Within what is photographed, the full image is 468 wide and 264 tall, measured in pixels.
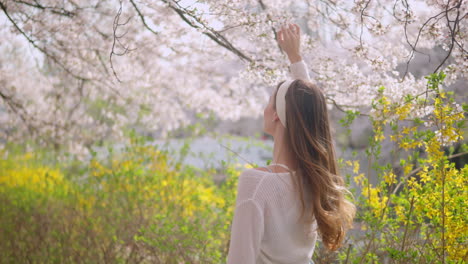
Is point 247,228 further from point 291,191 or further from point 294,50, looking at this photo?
point 294,50

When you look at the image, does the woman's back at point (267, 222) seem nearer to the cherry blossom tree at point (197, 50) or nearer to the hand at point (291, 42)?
the hand at point (291, 42)

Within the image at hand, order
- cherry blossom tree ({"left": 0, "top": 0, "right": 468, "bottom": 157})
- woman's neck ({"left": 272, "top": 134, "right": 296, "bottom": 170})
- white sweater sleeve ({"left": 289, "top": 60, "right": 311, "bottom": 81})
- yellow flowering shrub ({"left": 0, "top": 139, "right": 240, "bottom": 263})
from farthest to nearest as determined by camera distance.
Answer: yellow flowering shrub ({"left": 0, "top": 139, "right": 240, "bottom": 263})
cherry blossom tree ({"left": 0, "top": 0, "right": 468, "bottom": 157})
white sweater sleeve ({"left": 289, "top": 60, "right": 311, "bottom": 81})
woman's neck ({"left": 272, "top": 134, "right": 296, "bottom": 170})

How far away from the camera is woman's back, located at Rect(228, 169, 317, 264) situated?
119 cm

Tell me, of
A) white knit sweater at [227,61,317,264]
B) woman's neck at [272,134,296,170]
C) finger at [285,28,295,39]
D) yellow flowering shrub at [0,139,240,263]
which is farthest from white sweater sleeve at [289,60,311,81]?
yellow flowering shrub at [0,139,240,263]

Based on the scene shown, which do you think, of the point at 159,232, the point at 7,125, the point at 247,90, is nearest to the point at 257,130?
the point at 247,90

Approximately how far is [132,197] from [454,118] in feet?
8.32

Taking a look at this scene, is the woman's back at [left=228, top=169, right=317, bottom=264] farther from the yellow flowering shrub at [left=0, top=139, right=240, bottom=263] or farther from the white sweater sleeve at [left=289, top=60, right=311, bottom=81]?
the yellow flowering shrub at [left=0, top=139, right=240, bottom=263]

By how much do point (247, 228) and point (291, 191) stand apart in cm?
18

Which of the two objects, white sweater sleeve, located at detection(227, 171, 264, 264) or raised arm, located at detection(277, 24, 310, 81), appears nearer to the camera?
white sweater sleeve, located at detection(227, 171, 264, 264)

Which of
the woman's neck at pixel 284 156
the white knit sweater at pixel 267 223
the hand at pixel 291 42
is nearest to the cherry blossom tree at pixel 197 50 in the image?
the hand at pixel 291 42

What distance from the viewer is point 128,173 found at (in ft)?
11.3

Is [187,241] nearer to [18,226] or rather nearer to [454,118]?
[18,226]

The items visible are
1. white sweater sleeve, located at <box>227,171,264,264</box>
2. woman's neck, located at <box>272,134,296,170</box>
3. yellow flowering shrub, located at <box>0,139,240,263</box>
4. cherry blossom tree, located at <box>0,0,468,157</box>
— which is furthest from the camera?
yellow flowering shrub, located at <box>0,139,240,263</box>

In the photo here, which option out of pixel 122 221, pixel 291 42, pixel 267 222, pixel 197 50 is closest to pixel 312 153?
pixel 267 222
